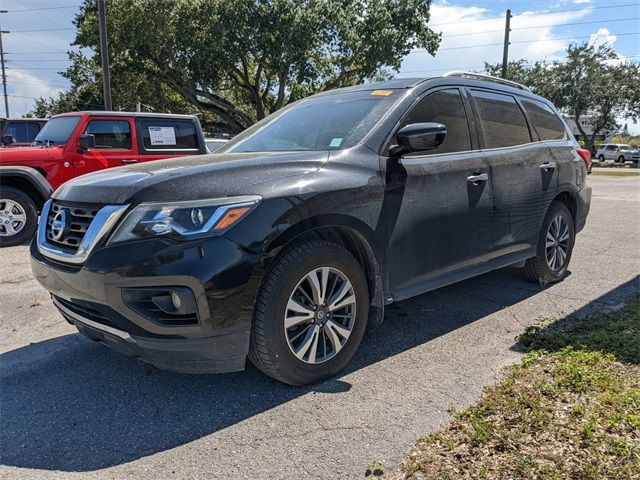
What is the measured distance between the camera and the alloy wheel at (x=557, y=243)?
4961mm

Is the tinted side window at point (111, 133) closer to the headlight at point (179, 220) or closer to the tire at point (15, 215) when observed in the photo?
the tire at point (15, 215)

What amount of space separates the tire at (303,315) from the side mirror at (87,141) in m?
6.40

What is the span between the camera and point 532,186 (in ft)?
14.9

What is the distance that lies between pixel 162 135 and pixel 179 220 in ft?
22.4

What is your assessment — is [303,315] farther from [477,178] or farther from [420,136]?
[477,178]

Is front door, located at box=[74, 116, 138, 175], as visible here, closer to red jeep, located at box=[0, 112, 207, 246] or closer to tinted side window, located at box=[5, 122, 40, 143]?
red jeep, located at box=[0, 112, 207, 246]

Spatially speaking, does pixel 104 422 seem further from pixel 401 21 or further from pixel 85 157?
pixel 401 21

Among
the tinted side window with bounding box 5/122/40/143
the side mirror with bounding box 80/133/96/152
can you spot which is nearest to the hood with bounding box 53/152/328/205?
the side mirror with bounding box 80/133/96/152

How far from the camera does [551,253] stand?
16.5 ft

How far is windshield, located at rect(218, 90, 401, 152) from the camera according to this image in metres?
3.44

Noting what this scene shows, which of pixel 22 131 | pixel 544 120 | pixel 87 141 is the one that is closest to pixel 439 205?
pixel 544 120

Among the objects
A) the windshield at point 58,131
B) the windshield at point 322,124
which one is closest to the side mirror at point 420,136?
the windshield at point 322,124

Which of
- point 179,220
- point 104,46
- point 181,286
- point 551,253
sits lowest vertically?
point 551,253

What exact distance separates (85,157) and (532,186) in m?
6.83
